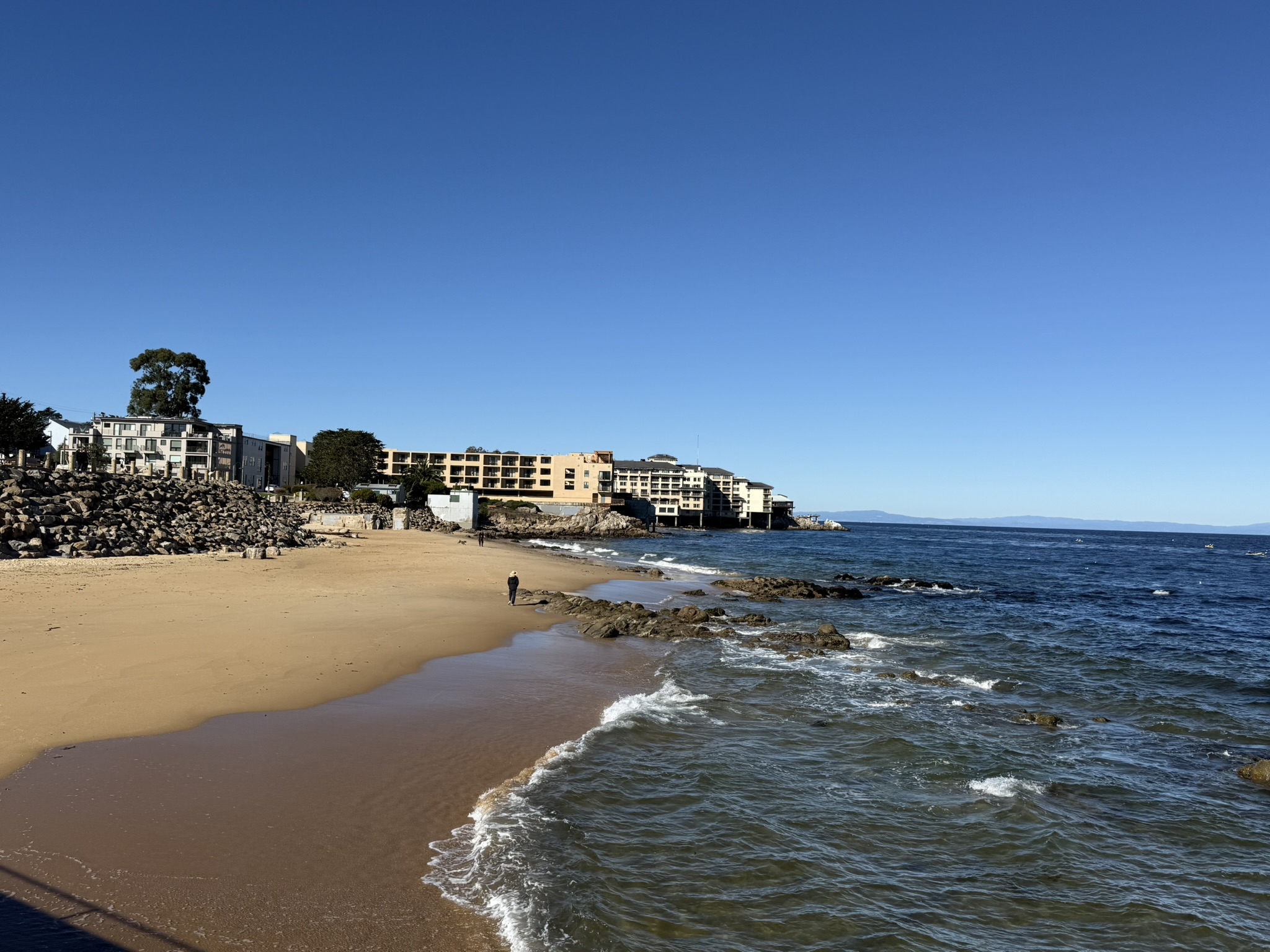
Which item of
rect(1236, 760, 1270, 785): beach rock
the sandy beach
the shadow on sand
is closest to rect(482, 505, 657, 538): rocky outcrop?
the sandy beach

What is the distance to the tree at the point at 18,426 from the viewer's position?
69.1m

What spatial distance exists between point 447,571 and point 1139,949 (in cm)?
3771

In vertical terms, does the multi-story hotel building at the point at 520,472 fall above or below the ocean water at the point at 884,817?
above

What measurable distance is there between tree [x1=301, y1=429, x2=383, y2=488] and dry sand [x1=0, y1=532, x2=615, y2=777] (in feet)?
262

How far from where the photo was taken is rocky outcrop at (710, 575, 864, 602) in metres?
44.2

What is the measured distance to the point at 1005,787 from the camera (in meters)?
13.2

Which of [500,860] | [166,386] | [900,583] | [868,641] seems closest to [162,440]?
[166,386]

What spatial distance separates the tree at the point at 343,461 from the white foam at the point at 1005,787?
369 ft

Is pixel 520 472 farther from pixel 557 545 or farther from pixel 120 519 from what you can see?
pixel 120 519

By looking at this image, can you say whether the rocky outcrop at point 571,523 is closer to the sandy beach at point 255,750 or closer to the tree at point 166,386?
the tree at point 166,386

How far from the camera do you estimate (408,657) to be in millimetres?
20109

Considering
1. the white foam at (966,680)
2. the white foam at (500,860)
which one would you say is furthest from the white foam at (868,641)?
the white foam at (500,860)

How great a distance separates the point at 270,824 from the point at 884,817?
873 centimetres

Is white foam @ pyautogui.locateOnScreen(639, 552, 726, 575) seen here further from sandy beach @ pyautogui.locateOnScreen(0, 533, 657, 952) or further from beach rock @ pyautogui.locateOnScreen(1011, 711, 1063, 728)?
beach rock @ pyautogui.locateOnScreen(1011, 711, 1063, 728)
